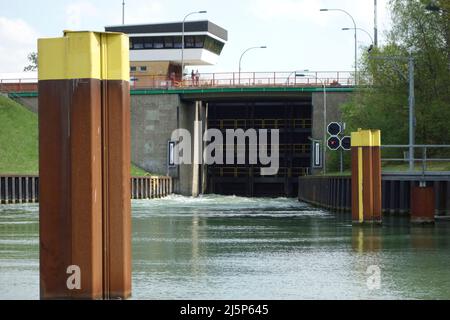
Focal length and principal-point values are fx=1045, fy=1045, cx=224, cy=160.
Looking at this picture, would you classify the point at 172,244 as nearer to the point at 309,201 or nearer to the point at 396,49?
the point at 396,49

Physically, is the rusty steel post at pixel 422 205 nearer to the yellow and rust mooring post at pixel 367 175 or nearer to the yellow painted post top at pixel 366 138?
the yellow and rust mooring post at pixel 367 175

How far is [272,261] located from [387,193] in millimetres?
19267

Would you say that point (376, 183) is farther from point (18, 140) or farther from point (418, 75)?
point (18, 140)

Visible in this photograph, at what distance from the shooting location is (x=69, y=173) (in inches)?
450

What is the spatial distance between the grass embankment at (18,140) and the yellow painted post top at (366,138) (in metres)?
34.9

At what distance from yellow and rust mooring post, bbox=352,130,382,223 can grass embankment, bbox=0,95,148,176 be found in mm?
34870

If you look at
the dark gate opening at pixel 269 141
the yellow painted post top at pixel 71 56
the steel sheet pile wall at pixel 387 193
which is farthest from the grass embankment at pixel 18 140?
the yellow painted post top at pixel 71 56

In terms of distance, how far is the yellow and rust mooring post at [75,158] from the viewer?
37.3ft

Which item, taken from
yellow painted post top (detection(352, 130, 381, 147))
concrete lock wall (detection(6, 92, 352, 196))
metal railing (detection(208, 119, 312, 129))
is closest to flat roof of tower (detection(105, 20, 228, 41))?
metal railing (detection(208, 119, 312, 129))

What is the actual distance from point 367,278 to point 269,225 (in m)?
17.6

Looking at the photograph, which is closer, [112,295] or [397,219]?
[112,295]

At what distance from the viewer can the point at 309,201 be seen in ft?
204

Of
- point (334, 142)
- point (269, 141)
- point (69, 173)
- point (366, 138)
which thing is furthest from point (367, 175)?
point (269, 141)
